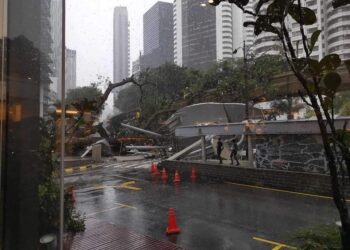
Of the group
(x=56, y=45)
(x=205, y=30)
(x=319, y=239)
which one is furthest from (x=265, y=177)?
(x=205, y=30)

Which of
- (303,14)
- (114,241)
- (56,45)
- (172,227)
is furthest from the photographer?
(172,227)

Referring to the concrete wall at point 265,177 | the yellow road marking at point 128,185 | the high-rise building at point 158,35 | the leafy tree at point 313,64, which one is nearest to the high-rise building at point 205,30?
the high-rise building at point 158,35

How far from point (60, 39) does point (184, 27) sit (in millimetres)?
35492

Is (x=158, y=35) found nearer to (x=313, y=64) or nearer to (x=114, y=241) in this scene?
(x=114, y=241)

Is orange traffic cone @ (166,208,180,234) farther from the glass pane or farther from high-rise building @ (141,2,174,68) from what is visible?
high-rise building @ (141,2,174,68)

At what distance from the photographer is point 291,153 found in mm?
15914

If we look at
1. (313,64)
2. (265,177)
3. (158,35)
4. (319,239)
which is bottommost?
(265,177)

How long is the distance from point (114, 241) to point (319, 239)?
4.50 meters

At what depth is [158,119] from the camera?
42.6 metres

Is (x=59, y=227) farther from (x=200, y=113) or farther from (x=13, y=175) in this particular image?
(x=200, y=113)

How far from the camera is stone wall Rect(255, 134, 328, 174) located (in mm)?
14945

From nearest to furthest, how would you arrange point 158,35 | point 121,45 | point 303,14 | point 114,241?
1. point 303,14
2. point 114,241
3. point 121,45
4. point 158,35

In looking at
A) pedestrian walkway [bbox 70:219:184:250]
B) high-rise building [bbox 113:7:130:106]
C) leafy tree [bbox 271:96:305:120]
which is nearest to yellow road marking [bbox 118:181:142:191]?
pedestrian walkway [bbox 70:219:184:250]

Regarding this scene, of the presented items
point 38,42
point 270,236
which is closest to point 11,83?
point 38,42
